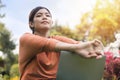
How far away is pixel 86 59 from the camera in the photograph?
6.16 feet

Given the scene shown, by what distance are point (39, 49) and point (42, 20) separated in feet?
0.66

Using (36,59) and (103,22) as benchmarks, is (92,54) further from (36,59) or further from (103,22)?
(103,22)

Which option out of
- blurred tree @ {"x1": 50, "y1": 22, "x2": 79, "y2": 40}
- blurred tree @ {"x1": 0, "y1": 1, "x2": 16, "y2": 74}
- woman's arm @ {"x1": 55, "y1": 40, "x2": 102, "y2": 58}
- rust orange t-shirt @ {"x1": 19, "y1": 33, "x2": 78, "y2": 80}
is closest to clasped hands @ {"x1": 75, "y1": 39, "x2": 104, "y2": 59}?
woman's arm @ {"x1": 55, "y1": 40, "x2": 102, "y2": 58}

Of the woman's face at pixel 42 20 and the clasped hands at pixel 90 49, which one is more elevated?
the woman's face at pixel 42 20

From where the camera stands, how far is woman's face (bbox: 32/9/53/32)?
2.12m

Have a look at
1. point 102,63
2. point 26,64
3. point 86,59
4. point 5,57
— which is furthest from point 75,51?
point 5,57

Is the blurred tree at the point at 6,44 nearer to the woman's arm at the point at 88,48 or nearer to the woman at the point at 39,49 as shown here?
the woman at the point at 39,49

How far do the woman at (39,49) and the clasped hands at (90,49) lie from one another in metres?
0.03

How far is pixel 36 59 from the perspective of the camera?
6.75 feet

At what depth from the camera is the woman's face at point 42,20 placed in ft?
6.94

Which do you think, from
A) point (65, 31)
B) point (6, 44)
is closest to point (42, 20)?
point (6, 44)

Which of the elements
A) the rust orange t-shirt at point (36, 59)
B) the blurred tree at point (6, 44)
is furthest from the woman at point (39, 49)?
the blurred tree at point (6, 44)

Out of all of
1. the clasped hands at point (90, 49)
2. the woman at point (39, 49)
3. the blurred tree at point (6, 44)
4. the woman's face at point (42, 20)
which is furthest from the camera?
the blurred tree at point (6, 44)

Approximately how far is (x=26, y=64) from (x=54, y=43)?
26 cm
